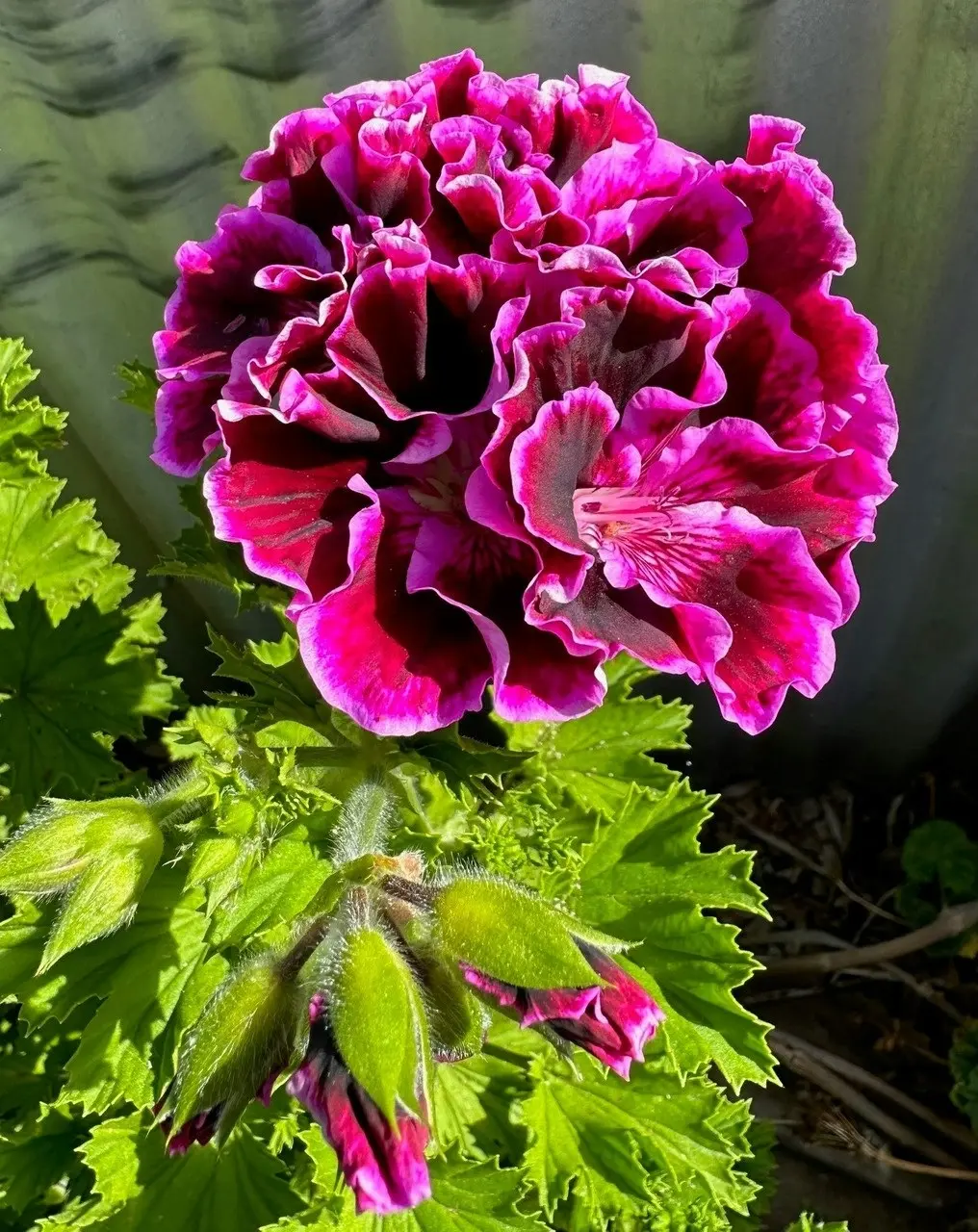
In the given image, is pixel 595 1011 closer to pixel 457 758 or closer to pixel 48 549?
pixel 457 758

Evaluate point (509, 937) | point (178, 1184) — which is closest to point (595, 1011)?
point (509, 937)

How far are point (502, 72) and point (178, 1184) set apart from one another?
2105 millimetres

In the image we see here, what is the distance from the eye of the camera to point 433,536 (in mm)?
1229

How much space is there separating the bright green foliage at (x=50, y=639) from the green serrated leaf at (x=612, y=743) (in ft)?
2.87

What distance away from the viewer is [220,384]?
53.3 inches

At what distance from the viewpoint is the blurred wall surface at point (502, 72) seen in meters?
1.93

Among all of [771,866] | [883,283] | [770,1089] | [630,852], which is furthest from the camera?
[771,866]

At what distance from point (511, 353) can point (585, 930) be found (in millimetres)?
777

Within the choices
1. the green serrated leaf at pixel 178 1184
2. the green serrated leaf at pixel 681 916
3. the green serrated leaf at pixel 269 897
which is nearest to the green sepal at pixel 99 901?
the green serrated leaf at pixel 269 897

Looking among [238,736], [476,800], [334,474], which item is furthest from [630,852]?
[334,474]

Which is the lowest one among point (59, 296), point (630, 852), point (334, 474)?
point (630, 852)

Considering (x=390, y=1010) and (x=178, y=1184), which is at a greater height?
(x=390, y=1010)

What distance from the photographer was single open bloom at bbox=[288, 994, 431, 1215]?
128 centimetres

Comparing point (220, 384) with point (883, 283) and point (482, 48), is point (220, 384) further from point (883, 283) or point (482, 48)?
point (883, 283)
